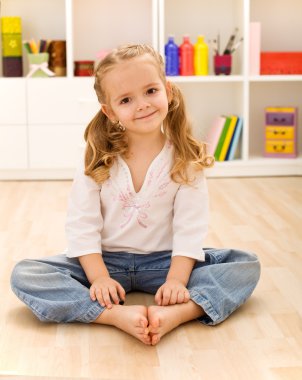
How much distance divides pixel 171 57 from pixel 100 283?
219 cm

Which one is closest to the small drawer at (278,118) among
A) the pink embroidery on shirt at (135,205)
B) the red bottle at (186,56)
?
the red bottle at (186,56)

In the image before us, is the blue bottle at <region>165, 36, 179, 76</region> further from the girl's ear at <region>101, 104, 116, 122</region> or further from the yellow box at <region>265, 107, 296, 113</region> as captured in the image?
the girl's ear at <region>101, 104, 116, 122</region>

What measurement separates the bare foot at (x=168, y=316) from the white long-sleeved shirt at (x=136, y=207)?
0.15 m

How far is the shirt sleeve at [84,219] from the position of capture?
188 cm

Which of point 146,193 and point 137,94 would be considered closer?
point 137,94

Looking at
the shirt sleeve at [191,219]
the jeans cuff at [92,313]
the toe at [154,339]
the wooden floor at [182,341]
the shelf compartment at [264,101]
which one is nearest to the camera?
the wooden floor at [182,341]

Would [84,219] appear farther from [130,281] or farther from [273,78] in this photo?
[273,78]

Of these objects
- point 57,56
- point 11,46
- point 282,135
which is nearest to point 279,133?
point 282,135

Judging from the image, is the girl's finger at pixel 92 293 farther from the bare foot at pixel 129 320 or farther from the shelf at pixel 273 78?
the shelf at pixel 273 78

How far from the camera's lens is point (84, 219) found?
6.22 ft

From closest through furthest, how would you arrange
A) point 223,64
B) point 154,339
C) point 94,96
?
point 154,339 < point 94,96 < point 223,64

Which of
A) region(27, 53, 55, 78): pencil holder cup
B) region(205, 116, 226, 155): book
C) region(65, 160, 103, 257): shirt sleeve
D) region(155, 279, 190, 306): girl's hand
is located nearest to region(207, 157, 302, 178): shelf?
region(205, 116, 226, 155): book

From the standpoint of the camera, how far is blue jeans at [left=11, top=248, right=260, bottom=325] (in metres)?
1.77

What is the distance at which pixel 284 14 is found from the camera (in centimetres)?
411
